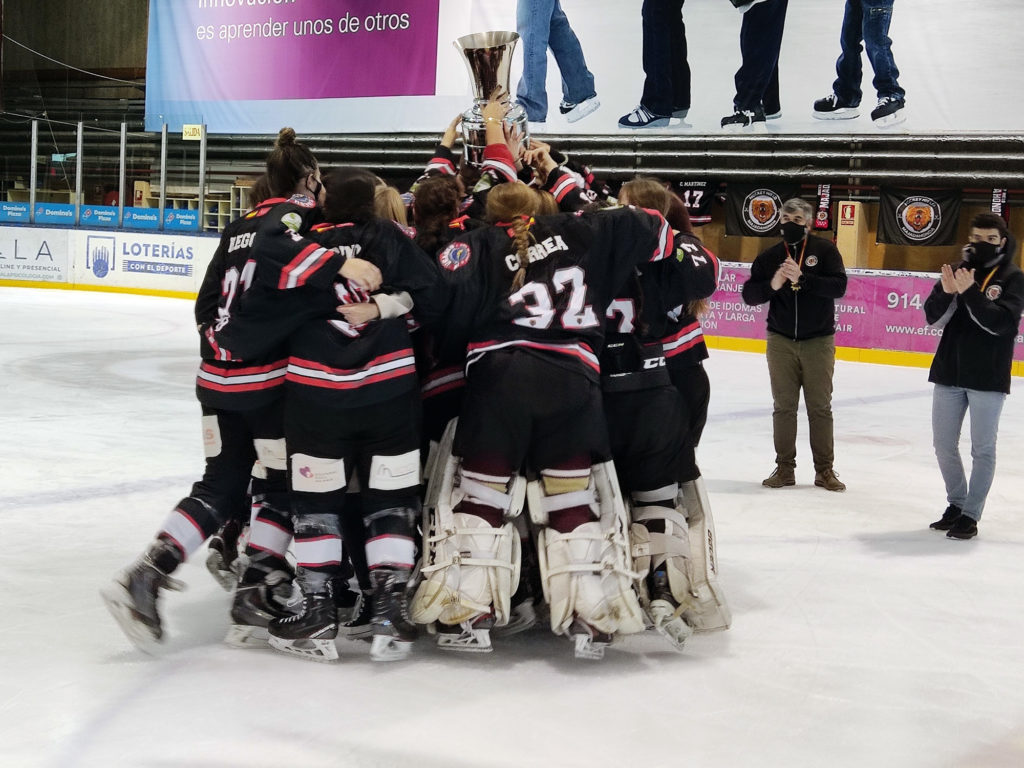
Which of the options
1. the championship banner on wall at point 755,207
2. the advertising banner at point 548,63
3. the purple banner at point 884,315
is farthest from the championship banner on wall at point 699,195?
the purple banner at point 884,315

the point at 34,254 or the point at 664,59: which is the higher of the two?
the point at 664,59

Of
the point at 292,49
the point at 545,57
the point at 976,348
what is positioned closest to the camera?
the point at 976,348

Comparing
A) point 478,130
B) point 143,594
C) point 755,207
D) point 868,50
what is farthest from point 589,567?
point 755,207

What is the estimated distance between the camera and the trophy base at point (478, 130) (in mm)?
3121

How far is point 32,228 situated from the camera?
15469 millimetres

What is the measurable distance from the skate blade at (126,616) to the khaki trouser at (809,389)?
137 inches

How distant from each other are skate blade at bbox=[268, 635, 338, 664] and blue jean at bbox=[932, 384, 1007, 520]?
2.77 meters

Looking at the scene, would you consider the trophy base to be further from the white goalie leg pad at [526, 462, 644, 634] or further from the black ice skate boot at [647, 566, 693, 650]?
the black ice skate boot at [647, 566, 693, 650]

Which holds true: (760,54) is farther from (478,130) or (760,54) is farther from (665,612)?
(665,612)

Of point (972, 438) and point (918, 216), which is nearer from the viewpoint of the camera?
point (972, 438)

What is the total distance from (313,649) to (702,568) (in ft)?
3.58

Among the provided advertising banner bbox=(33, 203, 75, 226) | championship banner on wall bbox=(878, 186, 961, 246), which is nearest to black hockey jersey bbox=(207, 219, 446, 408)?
championship banner on wall bbox=(878, 186, 961, 246)

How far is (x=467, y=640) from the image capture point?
9.52ft

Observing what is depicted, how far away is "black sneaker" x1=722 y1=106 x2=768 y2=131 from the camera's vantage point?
13938 millimetres
